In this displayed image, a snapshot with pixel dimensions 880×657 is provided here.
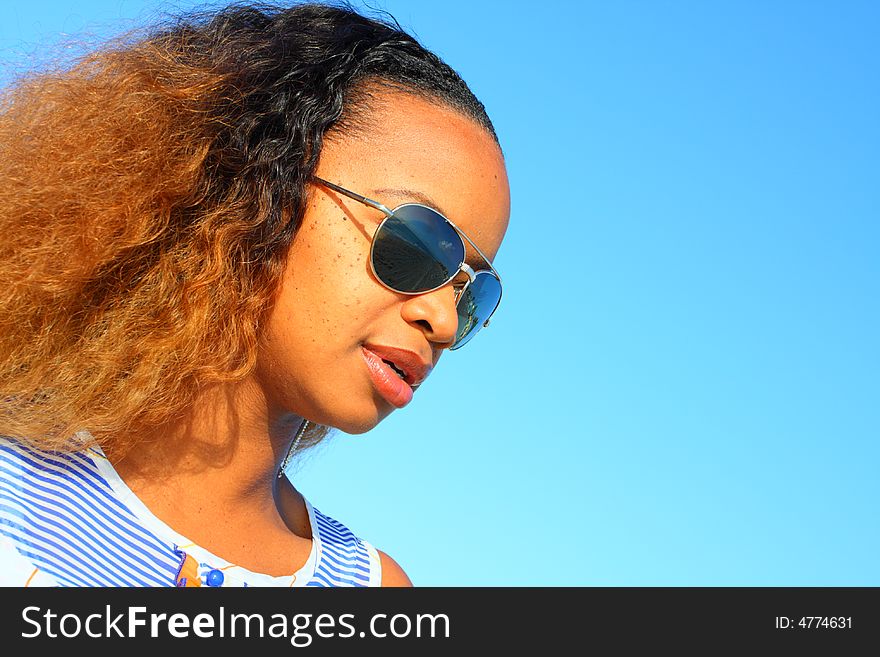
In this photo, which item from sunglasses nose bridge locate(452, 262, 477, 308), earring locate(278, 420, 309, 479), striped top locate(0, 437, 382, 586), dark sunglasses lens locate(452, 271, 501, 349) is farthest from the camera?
earring locate(278, 420, 309, 479)

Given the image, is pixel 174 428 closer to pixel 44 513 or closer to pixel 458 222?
pixel 44 513

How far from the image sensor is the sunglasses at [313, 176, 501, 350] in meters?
2.99

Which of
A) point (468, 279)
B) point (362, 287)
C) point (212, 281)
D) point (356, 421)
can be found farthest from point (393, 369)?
point (212, 281)

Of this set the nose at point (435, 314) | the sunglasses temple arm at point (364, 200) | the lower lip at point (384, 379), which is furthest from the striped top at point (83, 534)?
the sunglasses temple arm at point (364, 200)

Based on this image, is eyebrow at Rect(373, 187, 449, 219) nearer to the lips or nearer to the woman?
the woman

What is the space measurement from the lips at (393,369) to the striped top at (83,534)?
83 centimetres

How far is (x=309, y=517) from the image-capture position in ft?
12.7

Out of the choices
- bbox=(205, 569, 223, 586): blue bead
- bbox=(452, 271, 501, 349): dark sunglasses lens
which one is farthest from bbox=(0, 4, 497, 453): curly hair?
bbox=(452, 271, 501, 349): dark sunglasses lens

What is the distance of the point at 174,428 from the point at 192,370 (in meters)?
0.25

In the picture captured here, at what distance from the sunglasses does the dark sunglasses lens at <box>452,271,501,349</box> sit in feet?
0.37

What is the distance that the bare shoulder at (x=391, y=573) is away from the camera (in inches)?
154

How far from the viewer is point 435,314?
3.15 meters
